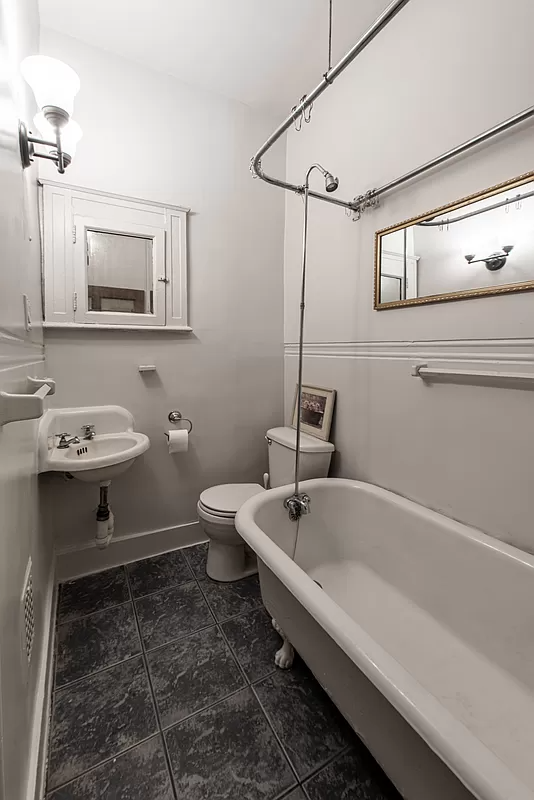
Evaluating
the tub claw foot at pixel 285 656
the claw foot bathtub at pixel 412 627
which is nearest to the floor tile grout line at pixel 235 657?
the tub claw foot at pixel 285 656

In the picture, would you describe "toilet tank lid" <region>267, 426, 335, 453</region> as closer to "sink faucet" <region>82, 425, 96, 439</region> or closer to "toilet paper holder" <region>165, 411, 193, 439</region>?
"toilet paper holder" <region>165, 411, 193, 439</region>

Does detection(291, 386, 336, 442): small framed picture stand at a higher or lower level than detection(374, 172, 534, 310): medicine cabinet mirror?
lower

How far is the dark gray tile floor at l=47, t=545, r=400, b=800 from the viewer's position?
0.93m

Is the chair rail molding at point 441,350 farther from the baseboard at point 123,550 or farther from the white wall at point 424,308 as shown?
the baseboard at point 123,550

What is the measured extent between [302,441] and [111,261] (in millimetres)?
1395

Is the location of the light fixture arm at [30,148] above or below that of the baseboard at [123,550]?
above

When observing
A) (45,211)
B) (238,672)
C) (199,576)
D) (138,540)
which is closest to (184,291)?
(45,211)

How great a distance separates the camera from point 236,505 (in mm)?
1711

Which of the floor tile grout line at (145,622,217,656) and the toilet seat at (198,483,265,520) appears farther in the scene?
the toilet seat at (198,483,265,520)

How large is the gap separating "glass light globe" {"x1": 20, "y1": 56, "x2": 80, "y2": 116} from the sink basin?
131cm

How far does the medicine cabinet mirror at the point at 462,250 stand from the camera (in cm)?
108

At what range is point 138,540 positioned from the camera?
194 centimetres

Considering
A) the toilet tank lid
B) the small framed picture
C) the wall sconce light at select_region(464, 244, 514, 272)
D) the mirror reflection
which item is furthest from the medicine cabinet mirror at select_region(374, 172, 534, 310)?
the mirror reflection

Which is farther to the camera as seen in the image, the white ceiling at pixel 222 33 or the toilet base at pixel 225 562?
the toilet base at pixel 225 562
